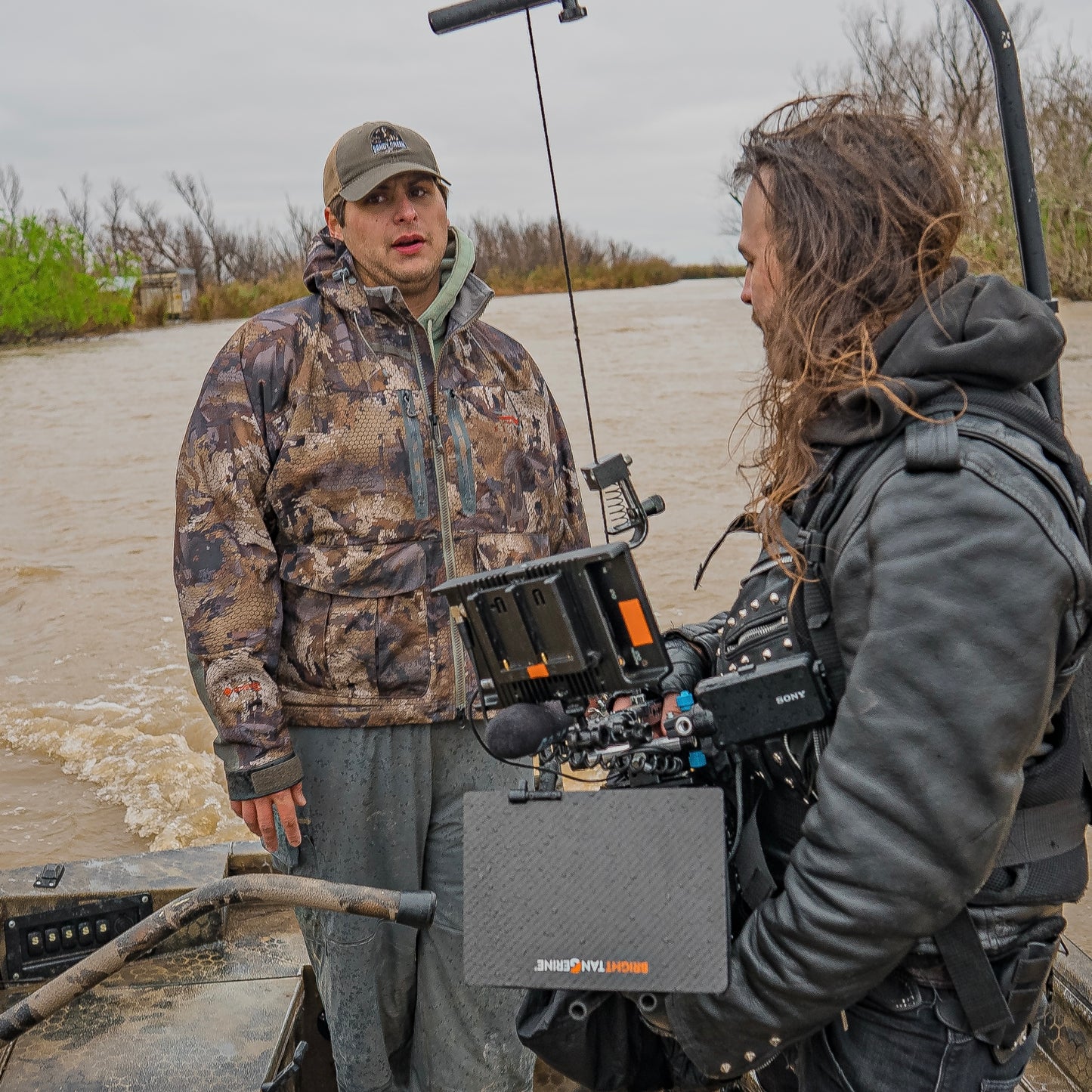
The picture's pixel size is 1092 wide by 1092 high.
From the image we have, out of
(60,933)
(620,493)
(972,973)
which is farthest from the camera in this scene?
(60,933)

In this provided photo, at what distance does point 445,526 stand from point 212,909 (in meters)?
1.02

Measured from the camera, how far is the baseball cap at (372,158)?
2.68 meters

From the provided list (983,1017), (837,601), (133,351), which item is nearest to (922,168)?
(837,601)

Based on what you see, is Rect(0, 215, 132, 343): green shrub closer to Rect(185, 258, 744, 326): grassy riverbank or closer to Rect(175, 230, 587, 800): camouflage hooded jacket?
Rect(185, 258, 744, 326): grassy riverbank

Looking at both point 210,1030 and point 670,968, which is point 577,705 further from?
point 210,1030

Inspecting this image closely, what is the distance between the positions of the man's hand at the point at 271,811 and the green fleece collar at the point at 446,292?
3.30 ft

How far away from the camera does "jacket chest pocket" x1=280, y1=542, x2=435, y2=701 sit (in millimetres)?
2562

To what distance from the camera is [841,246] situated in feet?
5.04

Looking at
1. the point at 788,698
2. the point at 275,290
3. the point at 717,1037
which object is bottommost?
the point at 717,1037

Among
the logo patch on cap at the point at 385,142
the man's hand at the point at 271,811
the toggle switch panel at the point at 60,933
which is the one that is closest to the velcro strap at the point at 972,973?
the man's hand at the point at 271,811

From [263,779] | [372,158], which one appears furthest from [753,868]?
[372,158]

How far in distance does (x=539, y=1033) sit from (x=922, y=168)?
127 centimetres

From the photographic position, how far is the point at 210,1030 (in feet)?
9.36

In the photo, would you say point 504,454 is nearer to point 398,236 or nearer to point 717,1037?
point 398,236
